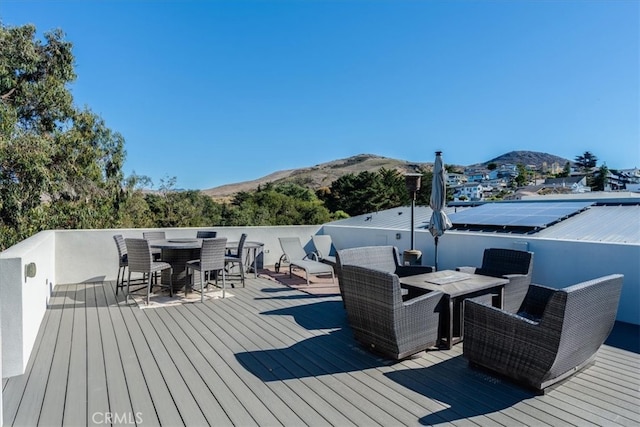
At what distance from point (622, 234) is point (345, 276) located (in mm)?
4214

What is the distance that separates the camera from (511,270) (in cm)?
437

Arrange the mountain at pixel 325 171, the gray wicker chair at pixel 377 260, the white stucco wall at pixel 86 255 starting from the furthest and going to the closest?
the mountain at pixel 325 171 → the white stucco wall at pixel 86 255 → the gray wicker chair at pixel 377 260

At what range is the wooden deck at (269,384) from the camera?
7.56 ft

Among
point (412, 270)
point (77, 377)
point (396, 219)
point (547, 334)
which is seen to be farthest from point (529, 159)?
point (77, 377)

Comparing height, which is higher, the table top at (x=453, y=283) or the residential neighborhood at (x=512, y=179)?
the residential neighborhood at (x=512, y=179)

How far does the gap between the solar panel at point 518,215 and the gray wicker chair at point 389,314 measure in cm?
370

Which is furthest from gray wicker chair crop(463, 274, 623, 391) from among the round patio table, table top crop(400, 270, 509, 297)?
the round patio table

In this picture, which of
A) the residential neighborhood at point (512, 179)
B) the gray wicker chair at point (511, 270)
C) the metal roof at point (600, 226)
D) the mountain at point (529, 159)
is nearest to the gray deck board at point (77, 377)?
the gray wicker chair at point (511, 270)

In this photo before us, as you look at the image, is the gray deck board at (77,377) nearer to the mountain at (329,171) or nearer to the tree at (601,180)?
the mountain at (329,171)

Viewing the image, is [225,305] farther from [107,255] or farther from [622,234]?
[622,234]

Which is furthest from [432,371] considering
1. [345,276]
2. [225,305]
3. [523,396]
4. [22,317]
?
[22,317]

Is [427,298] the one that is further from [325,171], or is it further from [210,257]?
[325,171]

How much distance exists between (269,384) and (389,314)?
1135 millimetres

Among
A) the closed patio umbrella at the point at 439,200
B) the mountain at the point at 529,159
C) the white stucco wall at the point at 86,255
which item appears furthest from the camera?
the mountain at the point at 529,159
